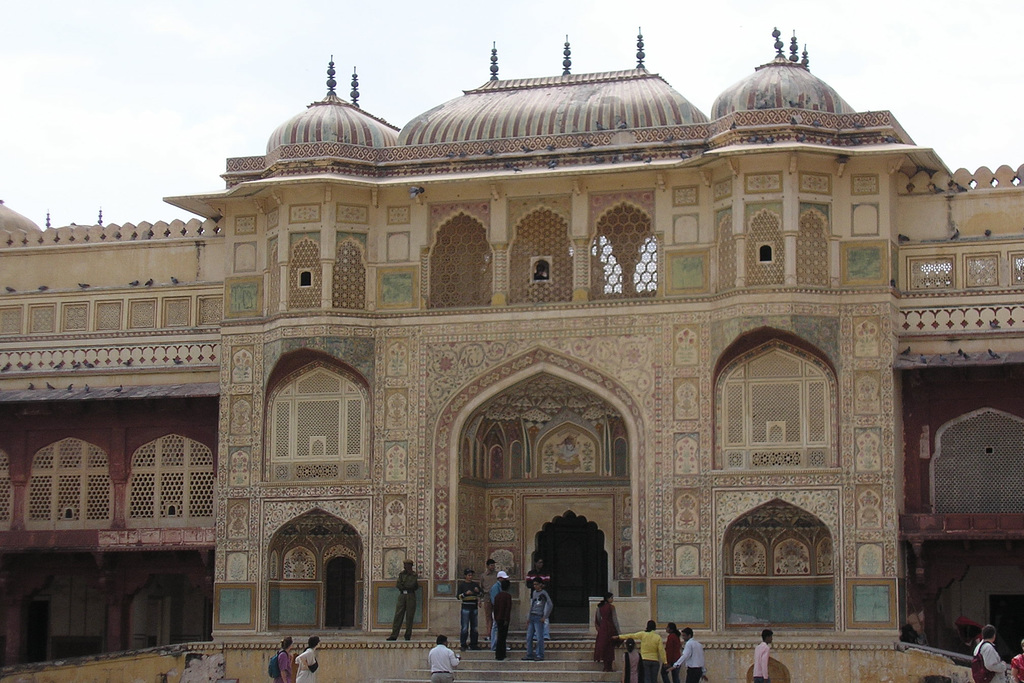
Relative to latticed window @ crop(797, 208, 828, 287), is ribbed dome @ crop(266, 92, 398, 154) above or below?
above

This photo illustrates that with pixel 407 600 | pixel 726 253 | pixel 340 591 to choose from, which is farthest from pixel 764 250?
pixel 340 591

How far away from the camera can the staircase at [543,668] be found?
67.2 feet

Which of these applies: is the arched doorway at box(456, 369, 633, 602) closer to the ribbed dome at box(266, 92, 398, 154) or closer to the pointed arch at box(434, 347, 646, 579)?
the pointed arch at box(434, 347, 646, 579)

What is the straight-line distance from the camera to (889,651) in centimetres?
2072

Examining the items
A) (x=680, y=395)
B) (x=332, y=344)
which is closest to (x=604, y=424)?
(x=680, y=395)

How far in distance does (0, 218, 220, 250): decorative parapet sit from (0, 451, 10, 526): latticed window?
3.17 meters

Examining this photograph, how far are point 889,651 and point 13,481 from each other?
1245 centimetres

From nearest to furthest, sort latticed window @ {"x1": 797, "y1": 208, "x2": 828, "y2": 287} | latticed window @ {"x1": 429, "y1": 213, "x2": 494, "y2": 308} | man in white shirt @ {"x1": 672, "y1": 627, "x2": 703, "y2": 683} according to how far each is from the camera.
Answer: man in white shirt @ {"x1": 672, "y1": 627, "x2": 703, "y2": 683}
latticed window @ {"x1": 797, "y1": 208, "x2": 828, "y2": 287}
latticed window @ {"x1": 429, "y1": 213, "x2": 494, "y2": 308}

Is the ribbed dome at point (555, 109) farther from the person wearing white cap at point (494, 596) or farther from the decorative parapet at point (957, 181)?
the person wearing white cap at point (494, 596)

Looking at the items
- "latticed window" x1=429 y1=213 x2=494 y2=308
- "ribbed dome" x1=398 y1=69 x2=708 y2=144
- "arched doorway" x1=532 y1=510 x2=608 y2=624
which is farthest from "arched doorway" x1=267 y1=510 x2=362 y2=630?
"ribbed dome" x1=398 y1=69 x2=708 y2=144

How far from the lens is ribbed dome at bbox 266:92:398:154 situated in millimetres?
23812

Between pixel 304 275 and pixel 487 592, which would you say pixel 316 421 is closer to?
pixel 304 275

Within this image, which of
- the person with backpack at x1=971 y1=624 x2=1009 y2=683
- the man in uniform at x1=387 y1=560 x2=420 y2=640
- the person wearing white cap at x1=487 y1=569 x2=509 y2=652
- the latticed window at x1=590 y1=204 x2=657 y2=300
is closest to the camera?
the person with backpack at x1=971 y1=624 x2=1009 y2=683

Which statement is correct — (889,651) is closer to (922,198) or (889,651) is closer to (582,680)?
(582,680)
